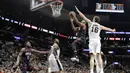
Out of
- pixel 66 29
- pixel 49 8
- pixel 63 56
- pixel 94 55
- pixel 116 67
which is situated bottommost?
pixel 116 67

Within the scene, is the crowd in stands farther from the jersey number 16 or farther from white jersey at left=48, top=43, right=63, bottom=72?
the jersey number 16

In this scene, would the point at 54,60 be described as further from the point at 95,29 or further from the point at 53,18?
the point at 53,18

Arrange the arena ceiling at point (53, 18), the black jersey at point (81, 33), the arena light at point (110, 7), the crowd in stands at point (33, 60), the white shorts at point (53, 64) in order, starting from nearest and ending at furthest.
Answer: the black jersey at point (81, 33)
the white shorts at point (53, 64)
the crowd in stands at point (33, 60)
the arena ceiling at point (53, 18)
the arena light at point (110, 7)

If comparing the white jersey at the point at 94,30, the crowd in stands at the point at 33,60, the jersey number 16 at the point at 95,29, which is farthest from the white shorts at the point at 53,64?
the crowd in stands at the point at 33,60

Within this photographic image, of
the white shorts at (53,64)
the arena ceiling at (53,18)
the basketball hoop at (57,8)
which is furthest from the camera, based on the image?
the arena ceiling at (53,18)

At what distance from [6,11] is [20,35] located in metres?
2.19

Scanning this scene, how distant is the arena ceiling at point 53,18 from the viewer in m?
23.7

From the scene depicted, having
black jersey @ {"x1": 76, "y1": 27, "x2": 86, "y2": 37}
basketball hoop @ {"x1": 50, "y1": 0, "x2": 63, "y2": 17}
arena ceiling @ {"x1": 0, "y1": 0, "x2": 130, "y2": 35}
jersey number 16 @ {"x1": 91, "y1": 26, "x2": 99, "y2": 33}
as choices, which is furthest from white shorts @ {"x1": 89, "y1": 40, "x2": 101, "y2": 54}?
arena ceiling @ {"x1": 0, "y1": 0, "x2": 130, "y2": 35}

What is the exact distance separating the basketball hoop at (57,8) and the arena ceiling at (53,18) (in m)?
0.50

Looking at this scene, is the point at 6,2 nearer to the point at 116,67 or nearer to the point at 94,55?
the point at 116,67

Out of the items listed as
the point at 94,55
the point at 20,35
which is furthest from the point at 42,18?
the point at 94,55

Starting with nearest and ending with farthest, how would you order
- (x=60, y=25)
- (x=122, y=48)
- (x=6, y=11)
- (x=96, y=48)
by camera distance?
(x=96, y=48) → (x=6, y=11) → (x=60, y=25) → (x=122, y=48)

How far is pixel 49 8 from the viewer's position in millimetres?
24609

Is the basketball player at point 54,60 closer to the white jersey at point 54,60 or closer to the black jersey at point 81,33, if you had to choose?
the white jersey at point 54,60
